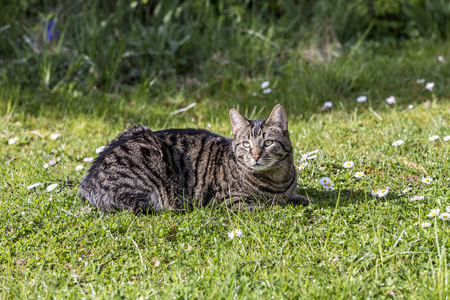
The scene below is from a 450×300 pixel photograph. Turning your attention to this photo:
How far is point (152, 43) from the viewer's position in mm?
6293

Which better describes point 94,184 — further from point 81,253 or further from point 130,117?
point 130,117

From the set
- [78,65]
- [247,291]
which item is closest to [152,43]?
[78,65]

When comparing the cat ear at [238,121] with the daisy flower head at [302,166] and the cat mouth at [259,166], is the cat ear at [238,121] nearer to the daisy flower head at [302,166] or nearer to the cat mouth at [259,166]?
the cat mouth at [259,166]

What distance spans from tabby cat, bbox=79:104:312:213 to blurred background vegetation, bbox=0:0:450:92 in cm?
253

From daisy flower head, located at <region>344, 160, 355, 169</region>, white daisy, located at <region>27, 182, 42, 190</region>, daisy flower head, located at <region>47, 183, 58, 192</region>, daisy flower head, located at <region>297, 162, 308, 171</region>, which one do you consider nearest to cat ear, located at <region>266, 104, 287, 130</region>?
daisy flower head, located at <region>297, 162, 308, 171</region>

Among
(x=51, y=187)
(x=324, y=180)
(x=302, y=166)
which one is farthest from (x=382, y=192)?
(x=51, y=187)

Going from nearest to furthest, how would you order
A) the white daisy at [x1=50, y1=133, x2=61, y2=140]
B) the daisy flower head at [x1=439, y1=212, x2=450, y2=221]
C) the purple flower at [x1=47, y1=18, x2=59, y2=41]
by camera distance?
the daisy flower head at [x1=439, y1=212, x2=450, y2=221], the white daisy at [x1=50, y1=133, x2=61, y2=140], the purple flower at [x1=47, y1=18, x2=59, y2=41]

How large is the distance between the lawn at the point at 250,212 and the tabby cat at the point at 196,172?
14 centimetres

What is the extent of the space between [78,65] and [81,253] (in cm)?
373

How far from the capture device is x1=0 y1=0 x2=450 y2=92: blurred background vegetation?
603cm

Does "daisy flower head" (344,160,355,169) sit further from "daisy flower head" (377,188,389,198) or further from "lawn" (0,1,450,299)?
"daisy flower head" (377,188,389,198)

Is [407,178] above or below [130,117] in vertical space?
above

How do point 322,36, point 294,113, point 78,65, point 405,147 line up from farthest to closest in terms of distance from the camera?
point 322,36 < point 78,65 < point 294,113 < point 405,147

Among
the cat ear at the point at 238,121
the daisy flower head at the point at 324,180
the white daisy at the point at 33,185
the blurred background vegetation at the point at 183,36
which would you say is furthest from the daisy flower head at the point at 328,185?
the blurred background vegetation at the point at 183,36
